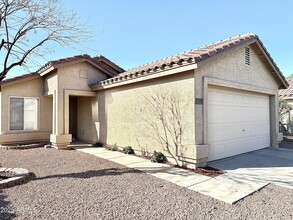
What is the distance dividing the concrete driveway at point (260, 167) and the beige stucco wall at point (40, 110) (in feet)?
37.8

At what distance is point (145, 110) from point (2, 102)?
9.51 metres

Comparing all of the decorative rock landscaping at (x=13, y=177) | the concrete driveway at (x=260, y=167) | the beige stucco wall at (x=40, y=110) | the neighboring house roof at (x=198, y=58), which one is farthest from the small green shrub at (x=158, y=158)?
the beige stucco wall at (x=40, y=110)

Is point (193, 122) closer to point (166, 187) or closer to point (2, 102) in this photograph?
point (166, 187)

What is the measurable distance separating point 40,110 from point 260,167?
537 inches

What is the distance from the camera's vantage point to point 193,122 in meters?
7.64

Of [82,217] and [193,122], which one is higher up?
[193,122]

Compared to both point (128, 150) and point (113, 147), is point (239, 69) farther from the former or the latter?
point (113, 147)

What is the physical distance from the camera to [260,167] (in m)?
8.05

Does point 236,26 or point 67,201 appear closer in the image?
point 67,201

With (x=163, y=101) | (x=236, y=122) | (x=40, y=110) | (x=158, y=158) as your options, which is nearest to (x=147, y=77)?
(x=163, y=101)

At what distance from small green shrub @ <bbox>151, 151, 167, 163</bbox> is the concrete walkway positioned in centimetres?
25

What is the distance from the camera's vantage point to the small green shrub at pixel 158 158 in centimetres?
858

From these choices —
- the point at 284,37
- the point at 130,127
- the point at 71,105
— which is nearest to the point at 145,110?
the point at 130,127

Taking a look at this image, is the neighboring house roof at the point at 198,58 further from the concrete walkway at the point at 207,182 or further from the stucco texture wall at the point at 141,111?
the concrete walkway at the point at 207,182
